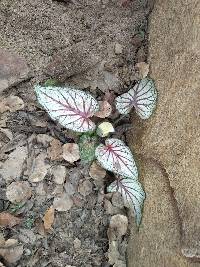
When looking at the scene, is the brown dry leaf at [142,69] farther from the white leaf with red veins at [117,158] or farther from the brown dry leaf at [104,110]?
the white leaf with red veins at [117,158]

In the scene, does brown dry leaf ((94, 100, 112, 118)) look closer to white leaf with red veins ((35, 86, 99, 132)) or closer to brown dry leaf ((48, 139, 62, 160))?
white leaf with red veins ((35, 86, 99, 132))

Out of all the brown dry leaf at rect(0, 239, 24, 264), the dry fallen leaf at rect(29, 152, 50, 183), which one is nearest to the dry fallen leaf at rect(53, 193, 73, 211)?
the dry fallen leaf at rect(29, 152, 50, 183)

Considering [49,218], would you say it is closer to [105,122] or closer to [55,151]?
[55,151]

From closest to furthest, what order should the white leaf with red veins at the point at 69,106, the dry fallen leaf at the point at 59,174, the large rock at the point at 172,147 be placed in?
1. the large rock at the point at 172,147
2. the white leaf with red veins at the point at 69,106
3. the dry fallen leaf at the point at 59,174

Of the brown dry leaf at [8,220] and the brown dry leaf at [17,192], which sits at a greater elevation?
the brown dry leaf at [17,192]

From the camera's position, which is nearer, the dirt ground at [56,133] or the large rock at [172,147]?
the large rock at [172,147]

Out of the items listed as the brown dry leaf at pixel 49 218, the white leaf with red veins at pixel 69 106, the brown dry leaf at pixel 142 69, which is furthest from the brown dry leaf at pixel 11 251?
the brown dry leaf at pixel 142 69

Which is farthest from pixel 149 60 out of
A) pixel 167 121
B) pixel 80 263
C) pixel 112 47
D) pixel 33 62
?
pixel 80 263

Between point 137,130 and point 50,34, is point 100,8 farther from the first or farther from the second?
point 137,130
